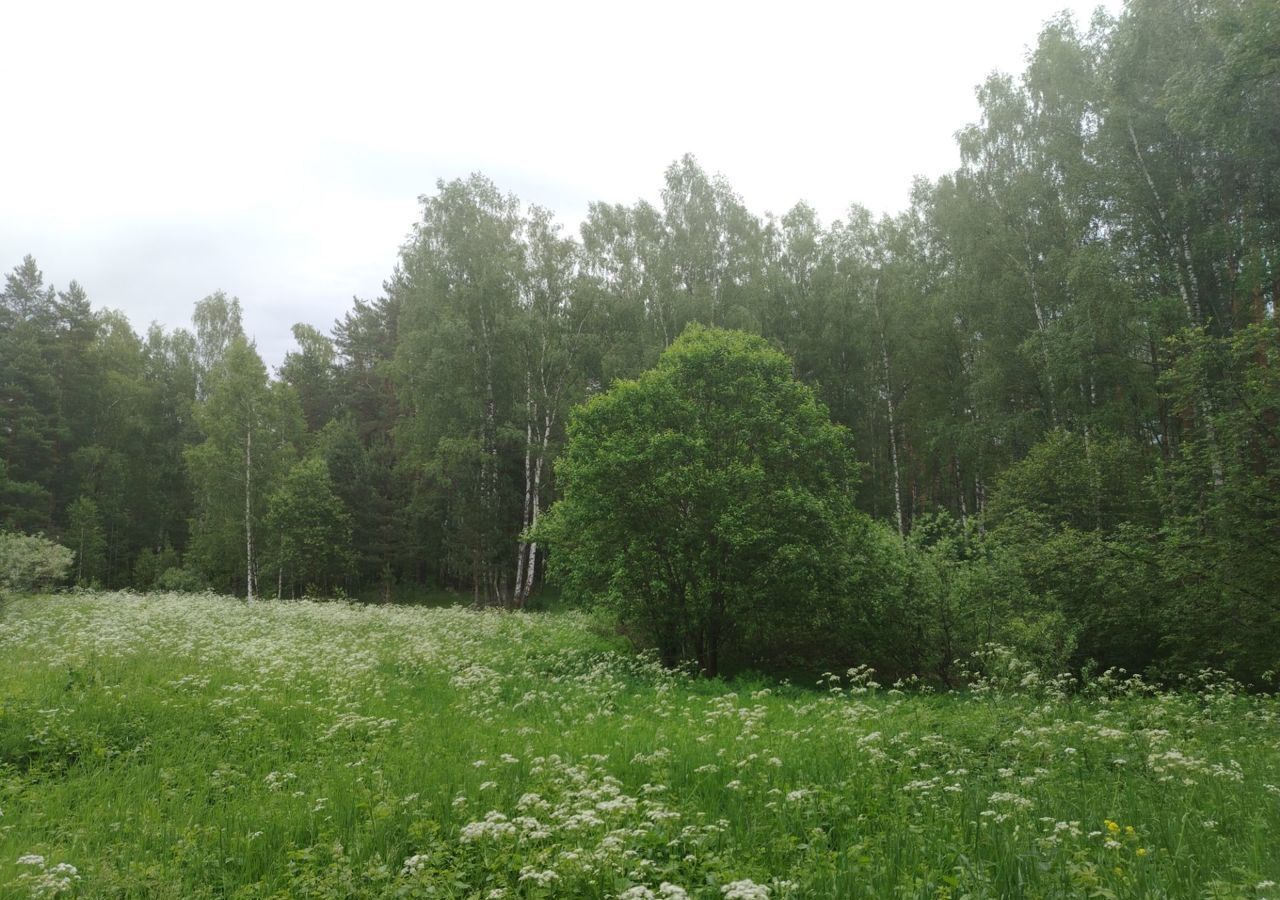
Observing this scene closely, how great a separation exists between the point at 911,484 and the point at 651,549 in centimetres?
2708

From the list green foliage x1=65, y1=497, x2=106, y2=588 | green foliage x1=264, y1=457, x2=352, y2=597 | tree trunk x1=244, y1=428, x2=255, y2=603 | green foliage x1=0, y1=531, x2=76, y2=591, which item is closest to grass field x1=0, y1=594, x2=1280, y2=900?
green foliage x1=0, y1=531, x2=76, y2=591

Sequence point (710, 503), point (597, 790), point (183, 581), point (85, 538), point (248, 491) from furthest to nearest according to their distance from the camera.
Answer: point (85, 538), point (183, 581), point (248, 491), point (710, 503), point (597, 790)

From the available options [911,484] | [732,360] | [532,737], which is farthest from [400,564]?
[532,737]

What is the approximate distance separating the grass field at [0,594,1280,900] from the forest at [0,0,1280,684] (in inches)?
154

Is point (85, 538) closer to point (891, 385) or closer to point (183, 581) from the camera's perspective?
point (183, 581)

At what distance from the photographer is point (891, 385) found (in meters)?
35.2

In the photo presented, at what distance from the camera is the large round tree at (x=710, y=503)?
50.2 feet

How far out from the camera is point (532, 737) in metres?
8.26

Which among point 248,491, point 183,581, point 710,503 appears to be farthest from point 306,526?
point 710,503

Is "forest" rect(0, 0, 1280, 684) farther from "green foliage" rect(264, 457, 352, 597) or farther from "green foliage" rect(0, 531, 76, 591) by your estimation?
"green foliage" rect(0, 531, 76, 591)

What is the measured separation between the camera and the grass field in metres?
4.36

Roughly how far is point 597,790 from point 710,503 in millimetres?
10299

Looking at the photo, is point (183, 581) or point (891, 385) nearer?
point (891, 385)

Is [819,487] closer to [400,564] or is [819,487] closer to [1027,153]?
[1027,153]
